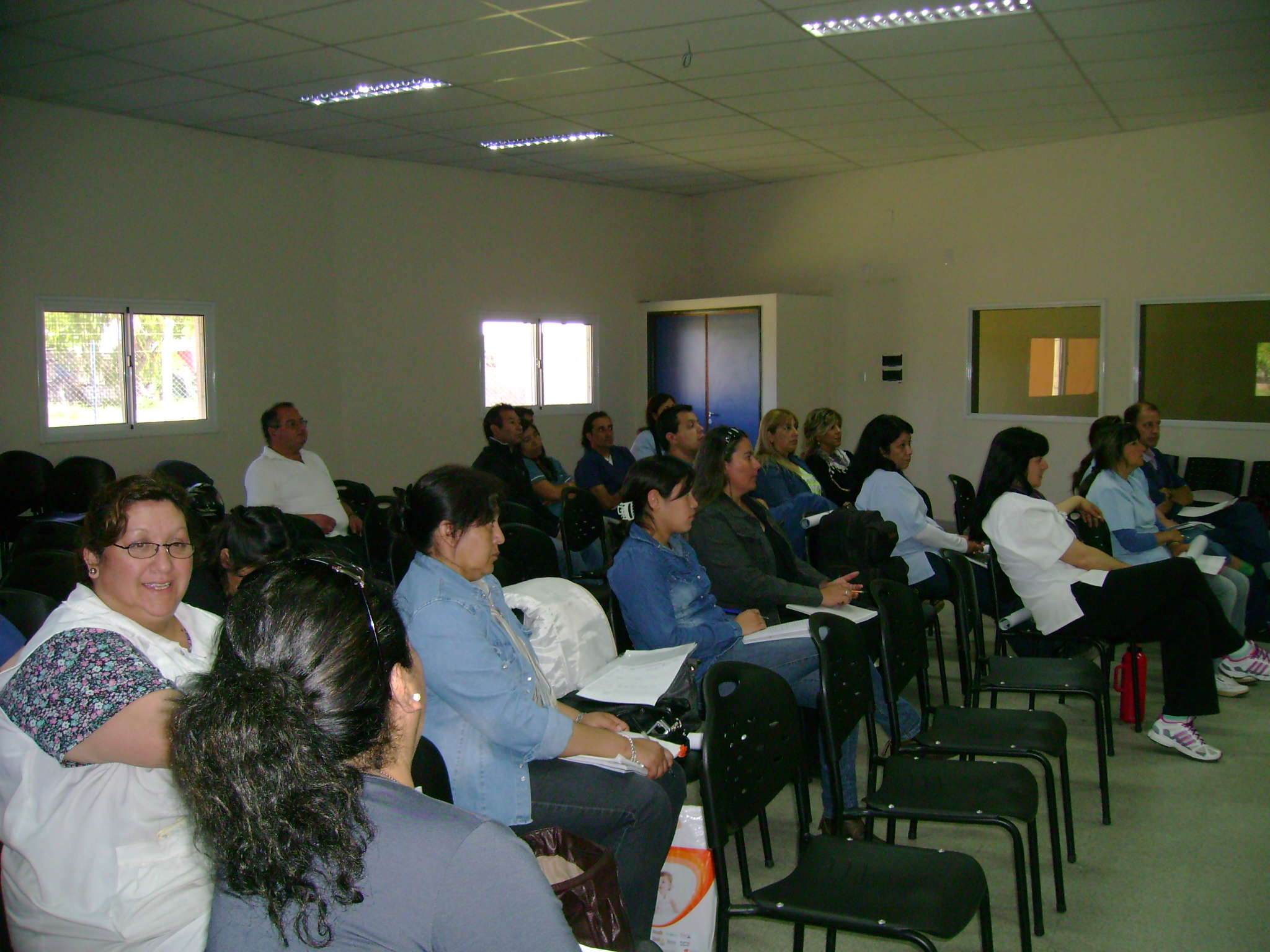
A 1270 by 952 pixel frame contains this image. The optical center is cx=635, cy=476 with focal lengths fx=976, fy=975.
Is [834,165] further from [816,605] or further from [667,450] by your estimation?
[816,605]

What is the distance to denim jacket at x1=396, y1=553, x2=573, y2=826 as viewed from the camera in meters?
2.18

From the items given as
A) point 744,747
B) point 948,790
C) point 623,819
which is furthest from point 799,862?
point 948,790

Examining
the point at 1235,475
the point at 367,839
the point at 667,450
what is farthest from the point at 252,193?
the point at 1235,475

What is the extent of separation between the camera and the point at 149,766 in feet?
5.23

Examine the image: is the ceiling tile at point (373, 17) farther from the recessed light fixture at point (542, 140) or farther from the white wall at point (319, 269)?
the recessed light fixture at point (542, 140)

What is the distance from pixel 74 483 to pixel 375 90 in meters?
2.95

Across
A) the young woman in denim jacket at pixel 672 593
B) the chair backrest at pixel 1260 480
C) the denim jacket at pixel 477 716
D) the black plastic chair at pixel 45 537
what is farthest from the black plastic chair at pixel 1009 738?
the chair backrest at pixel 1260 480

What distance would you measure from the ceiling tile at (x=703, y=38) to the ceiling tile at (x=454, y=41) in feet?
1.21

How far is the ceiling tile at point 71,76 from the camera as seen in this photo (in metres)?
5.20

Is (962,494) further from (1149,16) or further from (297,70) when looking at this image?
(297,70)

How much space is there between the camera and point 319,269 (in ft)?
24.8

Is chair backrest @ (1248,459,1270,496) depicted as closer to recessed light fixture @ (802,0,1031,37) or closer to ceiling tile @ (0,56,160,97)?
recessed light fixture @ (802,0,1031,37)

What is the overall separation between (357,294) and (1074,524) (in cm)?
561

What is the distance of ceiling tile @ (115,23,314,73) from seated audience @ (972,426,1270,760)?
400 cm
